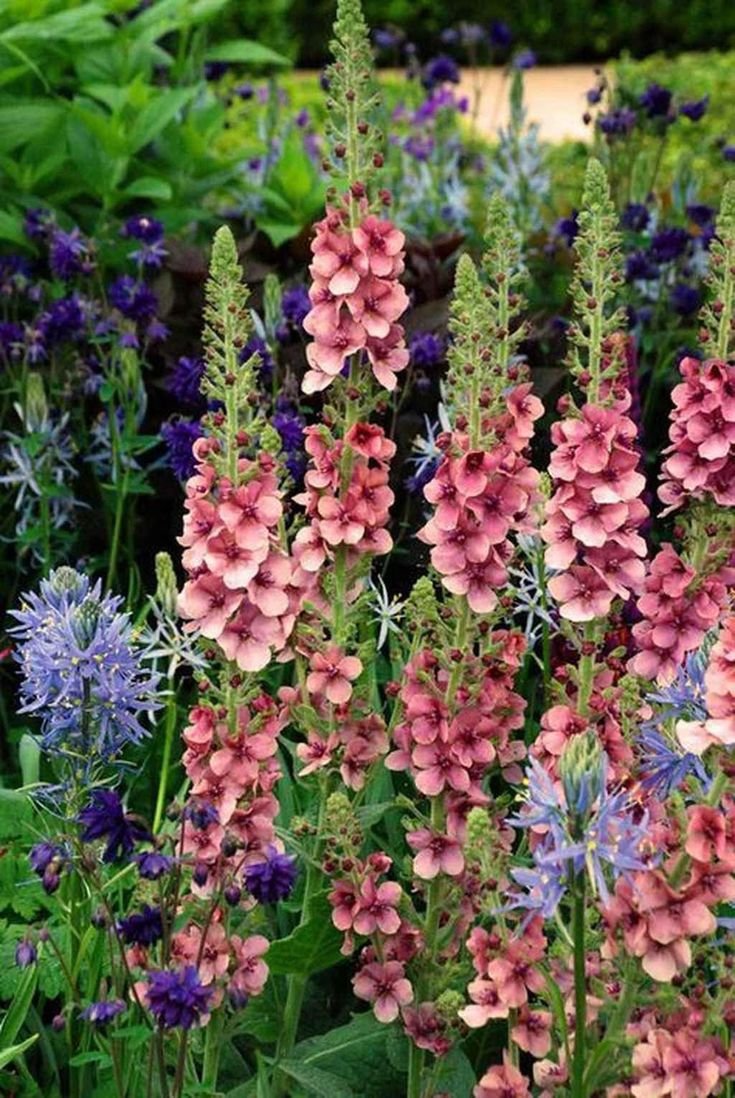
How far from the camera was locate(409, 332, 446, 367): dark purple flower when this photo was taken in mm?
4320

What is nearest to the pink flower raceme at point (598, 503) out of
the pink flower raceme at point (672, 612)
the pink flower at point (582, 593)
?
the pink flower at point (582, 593)

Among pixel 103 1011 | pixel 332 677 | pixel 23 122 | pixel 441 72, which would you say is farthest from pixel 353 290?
pixel 441 72

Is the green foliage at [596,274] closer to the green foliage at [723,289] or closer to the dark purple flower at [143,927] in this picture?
the green foliage at [723,289]

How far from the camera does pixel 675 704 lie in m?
2.58

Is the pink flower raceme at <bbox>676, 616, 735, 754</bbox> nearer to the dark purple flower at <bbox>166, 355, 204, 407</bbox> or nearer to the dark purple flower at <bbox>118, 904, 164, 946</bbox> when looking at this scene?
the dark purple flower at <bbox>118, 904, 164, 946</bbox>

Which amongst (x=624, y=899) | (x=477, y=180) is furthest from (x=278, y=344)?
(x=477, y=180)

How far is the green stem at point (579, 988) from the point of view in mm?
2109

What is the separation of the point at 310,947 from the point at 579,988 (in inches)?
25.4

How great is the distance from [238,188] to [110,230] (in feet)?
2.14

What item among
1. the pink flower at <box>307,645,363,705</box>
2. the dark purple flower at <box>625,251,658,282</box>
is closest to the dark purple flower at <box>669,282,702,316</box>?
the dark purple flower at <box>625,251,658,282</box>

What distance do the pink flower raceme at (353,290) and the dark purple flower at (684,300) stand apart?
2.79 meters

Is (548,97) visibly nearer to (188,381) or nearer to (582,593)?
(188,381)

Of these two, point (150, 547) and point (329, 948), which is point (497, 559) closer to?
point (329, 948)

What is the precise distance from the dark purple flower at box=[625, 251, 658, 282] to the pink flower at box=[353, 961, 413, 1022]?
2914mm
